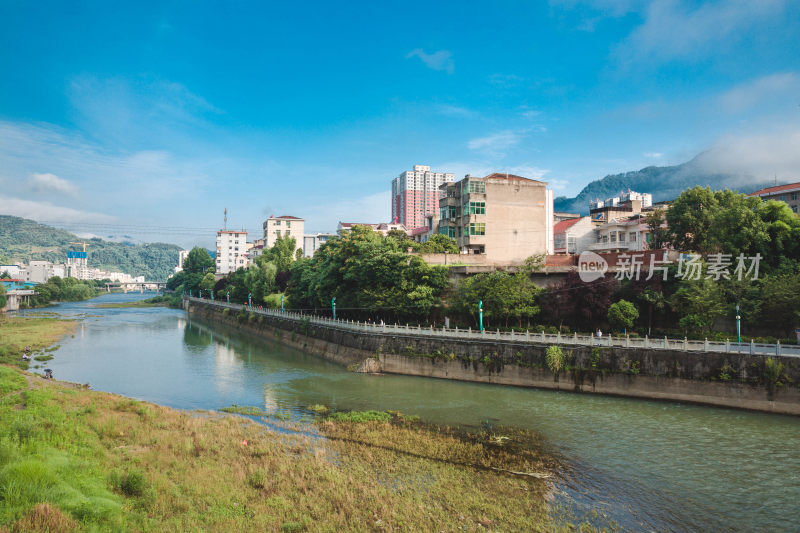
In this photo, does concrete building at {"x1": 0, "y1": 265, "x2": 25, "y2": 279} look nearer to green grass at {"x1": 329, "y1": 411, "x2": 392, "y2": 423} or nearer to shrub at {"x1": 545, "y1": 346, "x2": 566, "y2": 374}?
green grass at {"x1": 329, "y1": 411, "x2": 392, "y2": 423}

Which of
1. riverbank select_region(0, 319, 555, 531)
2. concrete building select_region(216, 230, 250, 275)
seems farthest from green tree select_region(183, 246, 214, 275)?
riverbank select_region(0, 319, 555, 531)

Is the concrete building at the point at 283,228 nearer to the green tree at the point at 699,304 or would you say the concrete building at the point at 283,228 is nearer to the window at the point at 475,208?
the window at the point at 475,208

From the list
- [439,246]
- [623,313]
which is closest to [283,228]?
[439,246]

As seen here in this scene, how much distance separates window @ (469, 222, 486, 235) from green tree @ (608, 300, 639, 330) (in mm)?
A: 21268

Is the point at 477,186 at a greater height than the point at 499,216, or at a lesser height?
greater

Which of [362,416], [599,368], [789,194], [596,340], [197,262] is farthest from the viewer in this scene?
[197,262]

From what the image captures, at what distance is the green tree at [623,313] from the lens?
114ft

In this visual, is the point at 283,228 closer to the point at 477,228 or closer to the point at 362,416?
the point at 477,228

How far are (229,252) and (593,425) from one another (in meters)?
141

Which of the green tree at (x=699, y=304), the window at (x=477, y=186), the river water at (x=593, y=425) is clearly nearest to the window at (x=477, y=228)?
the window at (x=477, y=186)

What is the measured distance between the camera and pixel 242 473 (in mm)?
16062

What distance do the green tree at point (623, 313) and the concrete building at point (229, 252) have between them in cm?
12737

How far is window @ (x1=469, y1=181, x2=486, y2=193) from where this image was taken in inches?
2137

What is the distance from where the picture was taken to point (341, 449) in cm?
1995
